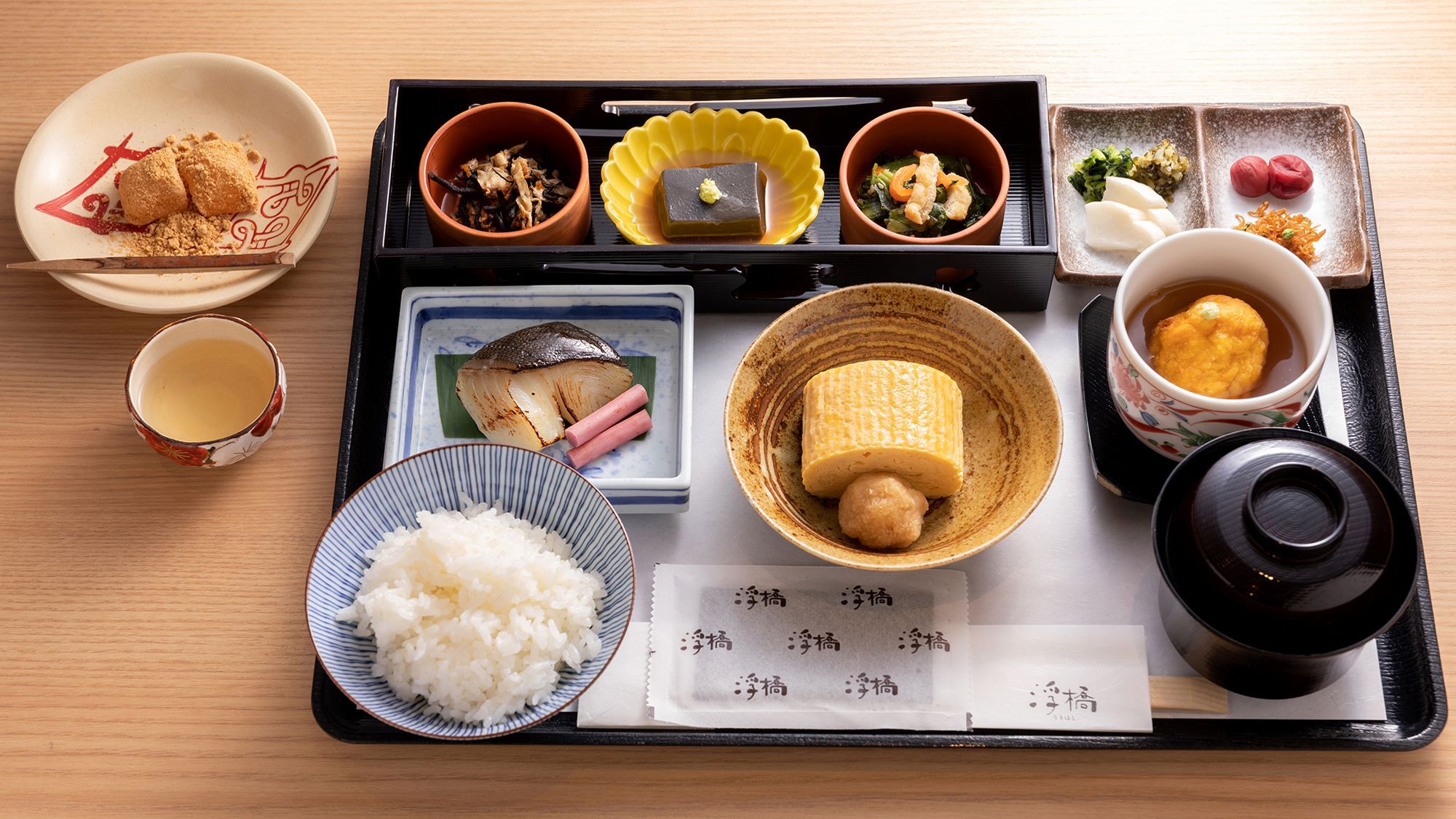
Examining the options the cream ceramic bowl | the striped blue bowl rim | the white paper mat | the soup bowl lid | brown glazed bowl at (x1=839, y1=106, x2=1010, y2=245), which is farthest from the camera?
the cream ceramic bowl

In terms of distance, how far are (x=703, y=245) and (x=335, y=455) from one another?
760 mm

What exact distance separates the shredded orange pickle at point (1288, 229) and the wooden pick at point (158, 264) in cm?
176

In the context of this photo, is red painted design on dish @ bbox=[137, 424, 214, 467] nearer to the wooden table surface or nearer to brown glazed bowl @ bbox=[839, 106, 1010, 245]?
the wooden table surface

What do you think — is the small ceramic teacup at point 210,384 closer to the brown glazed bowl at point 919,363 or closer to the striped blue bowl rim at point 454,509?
the striped blue bowl rim at point 454,509

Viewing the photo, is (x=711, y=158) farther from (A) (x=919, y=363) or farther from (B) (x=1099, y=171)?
(B) (x=1099, y=171)

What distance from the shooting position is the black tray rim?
1.88 meters

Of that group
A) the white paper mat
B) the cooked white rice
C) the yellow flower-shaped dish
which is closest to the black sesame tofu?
the yellow flower-shaped dish

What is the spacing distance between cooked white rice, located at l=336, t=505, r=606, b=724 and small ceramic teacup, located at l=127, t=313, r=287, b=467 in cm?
39

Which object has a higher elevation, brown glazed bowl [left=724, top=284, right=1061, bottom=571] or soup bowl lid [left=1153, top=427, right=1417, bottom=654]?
brown glazed bowl [left=724, top=284, right=1061, bottom=571]

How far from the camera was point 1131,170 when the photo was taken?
2.08 m

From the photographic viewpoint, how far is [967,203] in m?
1.99

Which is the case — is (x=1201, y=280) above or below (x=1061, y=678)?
above

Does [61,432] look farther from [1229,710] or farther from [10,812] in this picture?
[1229,710]

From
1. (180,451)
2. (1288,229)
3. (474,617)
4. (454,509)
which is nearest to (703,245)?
(454,509)
